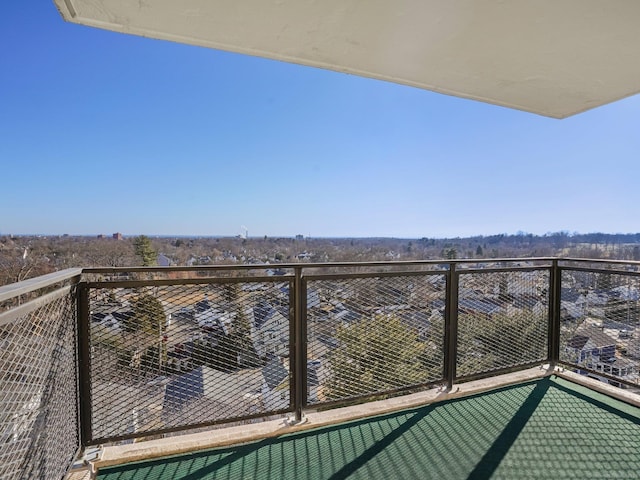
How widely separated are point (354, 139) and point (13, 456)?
11.8 m

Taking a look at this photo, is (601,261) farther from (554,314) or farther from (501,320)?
(501,320)

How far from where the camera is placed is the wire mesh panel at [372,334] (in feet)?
7.55

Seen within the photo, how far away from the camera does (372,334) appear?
2633mm

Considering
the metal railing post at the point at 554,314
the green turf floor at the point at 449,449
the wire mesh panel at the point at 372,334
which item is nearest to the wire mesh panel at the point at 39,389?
the green turf floor at the point at 449,449

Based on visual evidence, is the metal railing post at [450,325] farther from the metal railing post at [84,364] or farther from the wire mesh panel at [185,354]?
the metal railing post at [84,364]

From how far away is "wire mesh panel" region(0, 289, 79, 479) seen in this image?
1.08m

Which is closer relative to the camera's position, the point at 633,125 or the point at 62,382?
the point at 62,382

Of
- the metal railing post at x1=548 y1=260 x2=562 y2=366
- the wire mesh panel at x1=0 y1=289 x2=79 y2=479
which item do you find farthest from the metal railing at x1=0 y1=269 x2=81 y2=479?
the metal railing post at x1=548 y1=260 x2=562 y2=366

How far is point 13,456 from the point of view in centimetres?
112

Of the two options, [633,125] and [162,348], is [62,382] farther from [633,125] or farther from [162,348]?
[633,125]

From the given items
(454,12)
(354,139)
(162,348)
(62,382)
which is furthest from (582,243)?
(354,139)

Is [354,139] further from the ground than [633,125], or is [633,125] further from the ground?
[354,139]

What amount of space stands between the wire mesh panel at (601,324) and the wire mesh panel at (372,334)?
1.37 m

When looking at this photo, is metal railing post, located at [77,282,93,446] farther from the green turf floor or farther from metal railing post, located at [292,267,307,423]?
metal railing post, located at [292,267,307,423]
